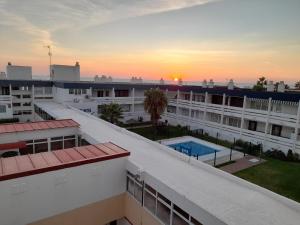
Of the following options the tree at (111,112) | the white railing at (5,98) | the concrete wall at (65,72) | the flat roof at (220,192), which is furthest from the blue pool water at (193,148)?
the concrete wall at (65,72)

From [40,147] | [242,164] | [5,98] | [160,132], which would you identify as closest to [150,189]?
[40,147]

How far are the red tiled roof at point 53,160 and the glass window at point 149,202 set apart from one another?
8.96 feet

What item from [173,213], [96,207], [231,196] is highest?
[231,196]

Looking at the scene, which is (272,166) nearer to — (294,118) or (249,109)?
(294,118)

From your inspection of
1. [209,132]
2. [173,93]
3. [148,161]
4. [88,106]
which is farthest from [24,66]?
[148,161]

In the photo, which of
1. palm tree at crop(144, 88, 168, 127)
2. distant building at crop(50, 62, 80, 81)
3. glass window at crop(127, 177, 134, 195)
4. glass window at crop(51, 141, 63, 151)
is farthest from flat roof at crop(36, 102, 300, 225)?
distant building at crop(50, 62, 80, 81)

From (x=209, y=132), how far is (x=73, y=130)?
81.4 feet

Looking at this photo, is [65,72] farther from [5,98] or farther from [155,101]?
[155,101]

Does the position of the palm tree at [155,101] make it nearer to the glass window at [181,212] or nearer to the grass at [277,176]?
the grass at [277,176]

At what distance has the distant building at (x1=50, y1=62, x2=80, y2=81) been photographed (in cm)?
4741

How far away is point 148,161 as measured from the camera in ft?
46.9

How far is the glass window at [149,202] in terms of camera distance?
11.4m

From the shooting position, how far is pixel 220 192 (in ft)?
35.0

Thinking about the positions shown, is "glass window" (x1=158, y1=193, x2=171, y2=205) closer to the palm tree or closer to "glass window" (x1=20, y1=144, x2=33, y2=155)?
"glass window" (x1=20, y1=144, x2=33, y2=155)
